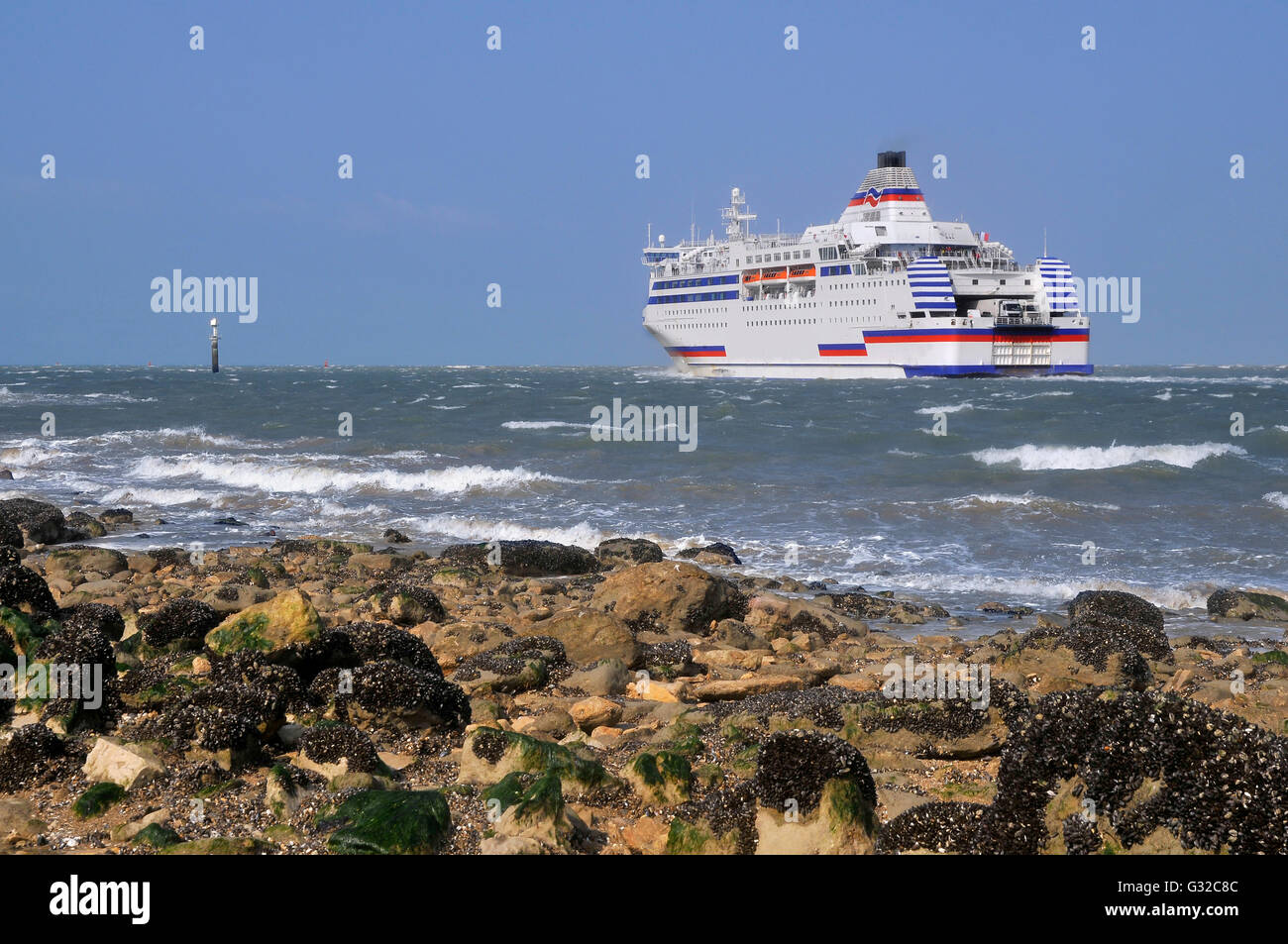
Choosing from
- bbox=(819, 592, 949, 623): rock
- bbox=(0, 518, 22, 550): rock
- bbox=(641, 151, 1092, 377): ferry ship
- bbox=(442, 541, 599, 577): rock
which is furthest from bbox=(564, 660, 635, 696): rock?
bbox=(641, 151, 1092, 377): ferry ship

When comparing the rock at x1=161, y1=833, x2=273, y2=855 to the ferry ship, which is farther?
the ferry ship

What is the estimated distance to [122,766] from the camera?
4.96 m

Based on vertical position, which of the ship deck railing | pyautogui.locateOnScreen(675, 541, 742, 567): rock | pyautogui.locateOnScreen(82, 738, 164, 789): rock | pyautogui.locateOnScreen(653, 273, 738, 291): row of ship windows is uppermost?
pyautogui.locateOnScreen(653, 273, 738, 291): row of ship windows

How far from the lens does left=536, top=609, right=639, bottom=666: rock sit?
8.46 m

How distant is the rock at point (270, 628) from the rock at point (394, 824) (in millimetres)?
2467

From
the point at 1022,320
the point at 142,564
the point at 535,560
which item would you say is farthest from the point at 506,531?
the point at 1022,320

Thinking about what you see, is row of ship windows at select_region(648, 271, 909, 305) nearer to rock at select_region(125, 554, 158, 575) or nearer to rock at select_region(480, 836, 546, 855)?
rock at select_region(125, 554, 158, 575)

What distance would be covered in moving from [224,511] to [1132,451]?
24515mm

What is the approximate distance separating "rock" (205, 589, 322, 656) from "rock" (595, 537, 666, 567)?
8038 mm

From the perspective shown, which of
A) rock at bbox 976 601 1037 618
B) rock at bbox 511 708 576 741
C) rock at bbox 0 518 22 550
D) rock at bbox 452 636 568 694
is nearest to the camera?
rock at bbox 511 708 576 741

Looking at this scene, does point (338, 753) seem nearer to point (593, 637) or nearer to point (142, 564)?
point (593, 637)

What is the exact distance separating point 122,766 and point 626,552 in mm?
10473

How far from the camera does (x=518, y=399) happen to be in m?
55.8
